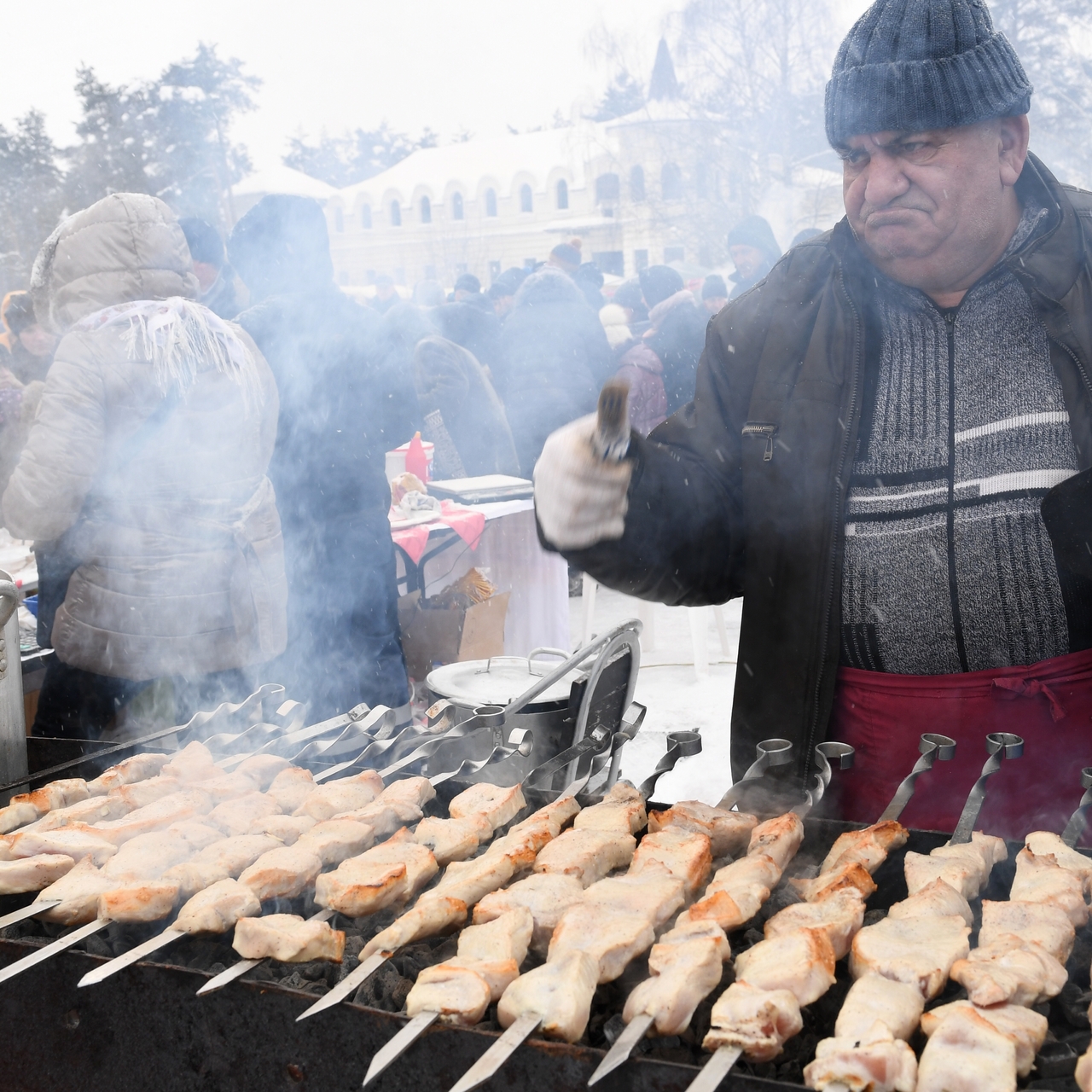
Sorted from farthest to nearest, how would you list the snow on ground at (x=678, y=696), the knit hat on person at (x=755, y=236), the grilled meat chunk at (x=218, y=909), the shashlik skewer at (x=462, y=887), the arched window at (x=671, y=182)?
1. the arched window at (x=671, y=182)
2. the knit hat on person at (x=755, y=236)
3. the snow on ground at (x=678, y=696)
4. the grilled meat chunk at (x=218, y=909)
5. the shashlik skewer at (x=462, y=887)

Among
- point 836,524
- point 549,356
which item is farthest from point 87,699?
point 549,356

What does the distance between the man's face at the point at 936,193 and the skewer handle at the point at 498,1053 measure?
1.64m

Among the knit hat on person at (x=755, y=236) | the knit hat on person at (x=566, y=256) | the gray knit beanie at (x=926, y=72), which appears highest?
the knit hat on person at (x=566, y=256)

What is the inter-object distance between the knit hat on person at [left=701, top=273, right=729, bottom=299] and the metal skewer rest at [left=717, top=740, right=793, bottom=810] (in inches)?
294

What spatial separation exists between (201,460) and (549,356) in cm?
459

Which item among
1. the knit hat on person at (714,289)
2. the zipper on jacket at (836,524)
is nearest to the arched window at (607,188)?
the knit hat on person at (714,289)

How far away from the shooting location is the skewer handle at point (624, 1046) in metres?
1.14

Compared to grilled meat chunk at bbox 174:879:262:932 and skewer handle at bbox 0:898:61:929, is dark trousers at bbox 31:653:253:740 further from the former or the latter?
grilled meat chunk at bbox 174:879:262:932

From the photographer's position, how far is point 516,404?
782 centimetres

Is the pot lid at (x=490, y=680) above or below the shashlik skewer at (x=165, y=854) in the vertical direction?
below

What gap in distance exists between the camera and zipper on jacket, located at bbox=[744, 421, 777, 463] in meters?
2.26

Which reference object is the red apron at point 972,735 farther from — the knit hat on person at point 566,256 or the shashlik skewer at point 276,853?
the knit hat on person at point 566,256

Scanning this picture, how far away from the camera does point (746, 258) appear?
7.59m

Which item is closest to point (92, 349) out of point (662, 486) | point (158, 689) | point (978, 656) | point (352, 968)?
point (158, 689)
